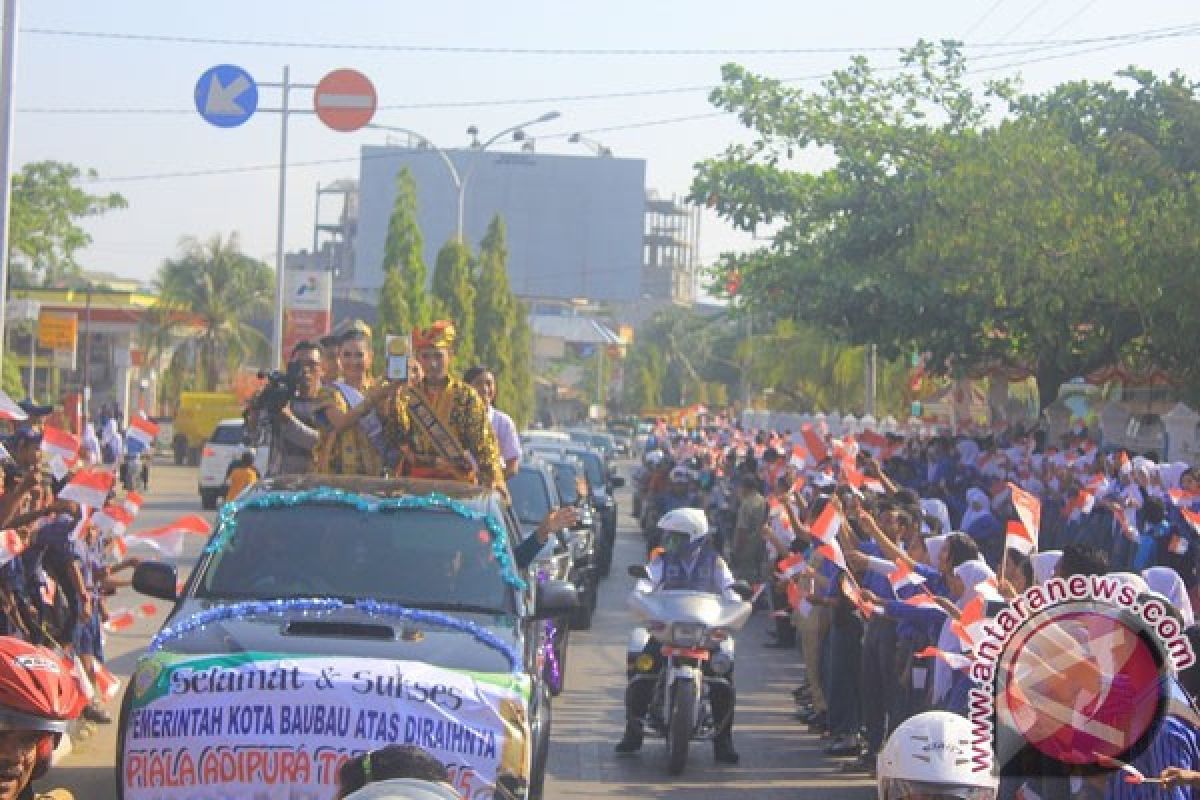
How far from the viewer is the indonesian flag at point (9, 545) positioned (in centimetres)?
1113

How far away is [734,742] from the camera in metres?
13.7

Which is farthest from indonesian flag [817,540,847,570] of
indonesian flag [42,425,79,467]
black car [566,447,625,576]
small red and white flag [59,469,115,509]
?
black car [566,447,625,576]

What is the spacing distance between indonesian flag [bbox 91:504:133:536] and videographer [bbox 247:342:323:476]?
123cm

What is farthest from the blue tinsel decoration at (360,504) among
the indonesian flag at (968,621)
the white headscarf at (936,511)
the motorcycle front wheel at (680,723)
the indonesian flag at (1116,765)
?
the white headscarf at (936,511)

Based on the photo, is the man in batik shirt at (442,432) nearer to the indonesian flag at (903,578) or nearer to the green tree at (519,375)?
the indonesian flag at (903,578)

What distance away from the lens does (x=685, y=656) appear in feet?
40.7

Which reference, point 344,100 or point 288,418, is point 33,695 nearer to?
point 288,418

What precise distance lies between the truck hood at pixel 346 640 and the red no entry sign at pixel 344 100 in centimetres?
2478

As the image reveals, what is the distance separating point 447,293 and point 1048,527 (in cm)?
3289

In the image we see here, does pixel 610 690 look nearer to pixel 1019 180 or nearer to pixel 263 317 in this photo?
pixel 1019 180

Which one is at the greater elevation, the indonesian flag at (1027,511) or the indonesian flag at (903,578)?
the indonesian flag at (1027,511)

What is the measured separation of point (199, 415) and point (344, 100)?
25.7m

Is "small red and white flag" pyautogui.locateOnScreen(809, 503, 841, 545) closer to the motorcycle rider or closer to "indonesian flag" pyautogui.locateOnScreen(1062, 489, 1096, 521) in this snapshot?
the motorcycle rider

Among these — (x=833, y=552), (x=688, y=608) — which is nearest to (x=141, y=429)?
(x=688, y=608)
